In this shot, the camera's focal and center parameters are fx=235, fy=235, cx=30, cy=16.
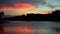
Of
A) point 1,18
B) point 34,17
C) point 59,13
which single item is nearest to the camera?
point 59,13

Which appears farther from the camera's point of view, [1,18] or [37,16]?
Result: [1,18]

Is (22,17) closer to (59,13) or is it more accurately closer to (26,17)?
(26,17)

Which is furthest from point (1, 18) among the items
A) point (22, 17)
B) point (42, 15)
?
point (42, 15)

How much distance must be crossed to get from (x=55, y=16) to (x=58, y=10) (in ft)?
1.87

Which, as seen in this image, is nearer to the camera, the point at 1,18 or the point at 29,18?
the point at 29,18

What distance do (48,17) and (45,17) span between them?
0.60 feet

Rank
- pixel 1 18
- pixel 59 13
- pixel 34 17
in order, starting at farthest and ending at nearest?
pixel 1 18 → pixel 34 17 → pixel 59 13

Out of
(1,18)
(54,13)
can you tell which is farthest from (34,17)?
(1,18)

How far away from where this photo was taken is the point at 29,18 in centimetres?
1323

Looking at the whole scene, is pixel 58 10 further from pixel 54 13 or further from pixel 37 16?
pixel 37 16

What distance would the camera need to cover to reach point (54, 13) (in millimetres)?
12992

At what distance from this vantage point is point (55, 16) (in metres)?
12.8

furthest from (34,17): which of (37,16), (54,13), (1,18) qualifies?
(1,18)

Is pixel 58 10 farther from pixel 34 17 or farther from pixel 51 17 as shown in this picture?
pixel 34 17
